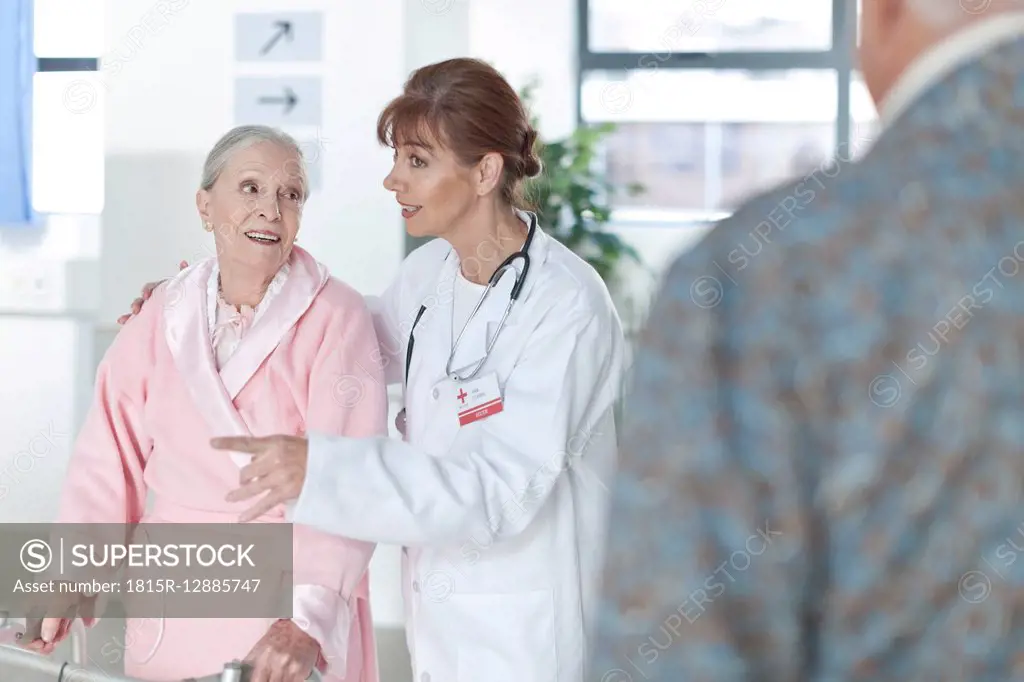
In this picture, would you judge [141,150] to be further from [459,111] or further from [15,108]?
[459,111]

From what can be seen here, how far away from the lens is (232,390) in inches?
69.6

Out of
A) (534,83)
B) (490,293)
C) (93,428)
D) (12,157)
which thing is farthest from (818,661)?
(534,83)

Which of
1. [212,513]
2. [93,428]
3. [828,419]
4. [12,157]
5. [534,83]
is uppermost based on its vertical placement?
[534,83]

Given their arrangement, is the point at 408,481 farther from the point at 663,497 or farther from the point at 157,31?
the point at 157,31

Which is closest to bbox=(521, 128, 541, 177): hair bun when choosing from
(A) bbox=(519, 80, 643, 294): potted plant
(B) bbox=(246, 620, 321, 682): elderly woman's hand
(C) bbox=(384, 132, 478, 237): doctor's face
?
(C) bbox=(384, 132, 478, 237): doctor's face

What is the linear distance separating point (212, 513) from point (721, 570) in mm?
1453

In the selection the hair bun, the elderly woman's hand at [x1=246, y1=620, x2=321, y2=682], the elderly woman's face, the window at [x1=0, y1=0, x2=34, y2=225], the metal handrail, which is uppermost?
the window at [x1=0, y1=0, x2=34, y2=225]

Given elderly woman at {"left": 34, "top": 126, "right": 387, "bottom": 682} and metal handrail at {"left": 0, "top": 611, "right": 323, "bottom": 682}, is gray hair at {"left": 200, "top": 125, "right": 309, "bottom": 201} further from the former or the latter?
metal handrail at {"left": 0, "top": 611, "right": 323, "bottom": 682}

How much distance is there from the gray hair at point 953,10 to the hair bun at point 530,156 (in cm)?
143

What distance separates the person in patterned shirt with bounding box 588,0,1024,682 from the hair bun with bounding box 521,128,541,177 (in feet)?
4.84

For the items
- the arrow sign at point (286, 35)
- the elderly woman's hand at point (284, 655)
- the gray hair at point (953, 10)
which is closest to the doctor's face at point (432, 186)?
the elderly woman's hand at point (284, 655)

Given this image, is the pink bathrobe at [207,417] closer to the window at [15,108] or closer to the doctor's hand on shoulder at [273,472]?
the doctor's hand on shoulder at [273,472]

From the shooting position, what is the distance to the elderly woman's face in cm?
183

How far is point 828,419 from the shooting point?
44cm
